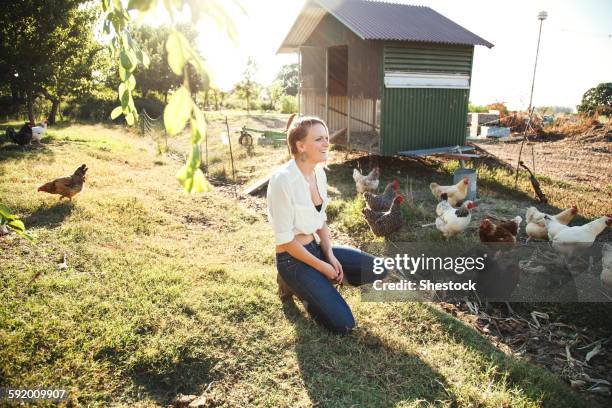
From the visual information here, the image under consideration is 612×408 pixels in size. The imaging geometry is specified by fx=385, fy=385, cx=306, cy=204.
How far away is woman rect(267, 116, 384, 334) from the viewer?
3.31 m

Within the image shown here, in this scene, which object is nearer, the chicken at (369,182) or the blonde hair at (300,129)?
the blonde hair at (300,129)

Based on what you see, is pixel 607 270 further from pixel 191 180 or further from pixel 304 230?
pixel 191 180

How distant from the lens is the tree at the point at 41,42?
14.8 m

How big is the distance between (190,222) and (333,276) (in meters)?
3.69

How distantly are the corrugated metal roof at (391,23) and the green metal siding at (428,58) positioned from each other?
0.88ft

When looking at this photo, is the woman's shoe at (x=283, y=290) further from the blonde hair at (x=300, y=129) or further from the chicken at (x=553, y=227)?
the chicken at (x=553, y=227)

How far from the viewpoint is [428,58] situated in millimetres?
9523

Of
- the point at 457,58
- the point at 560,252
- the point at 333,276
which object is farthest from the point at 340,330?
the point at 457,58

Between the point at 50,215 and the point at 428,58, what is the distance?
869cm

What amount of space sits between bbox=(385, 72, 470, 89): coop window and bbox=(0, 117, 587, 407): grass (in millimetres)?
5738

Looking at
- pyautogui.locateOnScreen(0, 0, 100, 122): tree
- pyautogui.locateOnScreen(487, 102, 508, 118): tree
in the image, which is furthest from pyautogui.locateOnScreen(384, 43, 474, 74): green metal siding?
pyautogui.locateOnScreen(0, 0, 100, 122): tree

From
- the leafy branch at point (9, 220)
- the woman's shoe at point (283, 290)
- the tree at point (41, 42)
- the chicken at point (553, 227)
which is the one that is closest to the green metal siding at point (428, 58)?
the chicken at point (553, 227)

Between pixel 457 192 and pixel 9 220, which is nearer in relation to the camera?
pixel 9 220

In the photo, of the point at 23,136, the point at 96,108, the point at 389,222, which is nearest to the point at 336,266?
the point at 389,222
